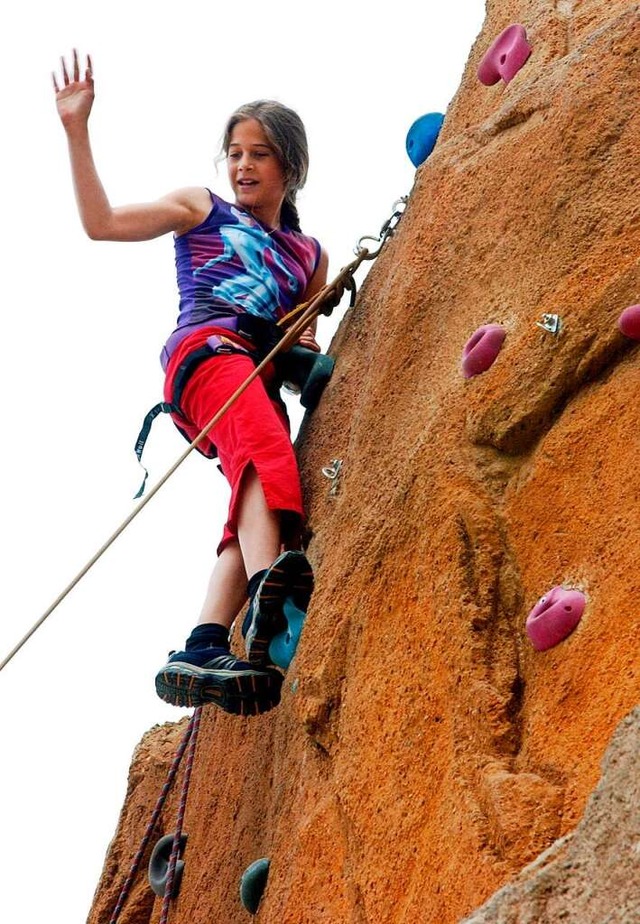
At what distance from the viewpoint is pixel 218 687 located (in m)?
4.14

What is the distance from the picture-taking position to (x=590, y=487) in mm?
3322

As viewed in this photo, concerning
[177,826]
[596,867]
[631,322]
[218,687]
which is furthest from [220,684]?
[596,867]

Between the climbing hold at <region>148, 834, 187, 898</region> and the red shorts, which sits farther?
the climbing hold at <region>148, 834, 187, 898</region>

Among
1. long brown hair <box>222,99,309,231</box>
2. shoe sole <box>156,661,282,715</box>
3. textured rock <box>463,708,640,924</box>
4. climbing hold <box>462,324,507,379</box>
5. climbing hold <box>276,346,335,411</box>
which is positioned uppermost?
long brown hair <box>222,99,309,231</box>

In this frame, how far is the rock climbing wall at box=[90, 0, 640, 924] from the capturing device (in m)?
3.06

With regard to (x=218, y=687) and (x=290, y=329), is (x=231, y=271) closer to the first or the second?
(x=290, y=329)

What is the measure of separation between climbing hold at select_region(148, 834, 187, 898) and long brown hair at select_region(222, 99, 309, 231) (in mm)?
2460

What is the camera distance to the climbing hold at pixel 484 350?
3.85 metres

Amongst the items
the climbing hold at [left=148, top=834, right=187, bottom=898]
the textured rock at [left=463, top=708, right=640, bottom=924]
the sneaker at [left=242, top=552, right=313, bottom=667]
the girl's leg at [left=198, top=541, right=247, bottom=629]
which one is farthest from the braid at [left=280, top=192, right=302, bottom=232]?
the textured rock at [left=463, top=708, right=640, bottom=924]

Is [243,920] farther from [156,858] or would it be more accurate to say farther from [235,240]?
[235,240]

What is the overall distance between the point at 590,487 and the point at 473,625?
1.40 ft

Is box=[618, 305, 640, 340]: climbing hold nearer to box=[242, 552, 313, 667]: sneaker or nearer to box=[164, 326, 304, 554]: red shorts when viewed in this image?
box=[242, 552, 313, 667]: sneaker

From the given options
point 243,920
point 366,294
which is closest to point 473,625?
point 243,920

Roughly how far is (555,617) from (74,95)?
263cm
